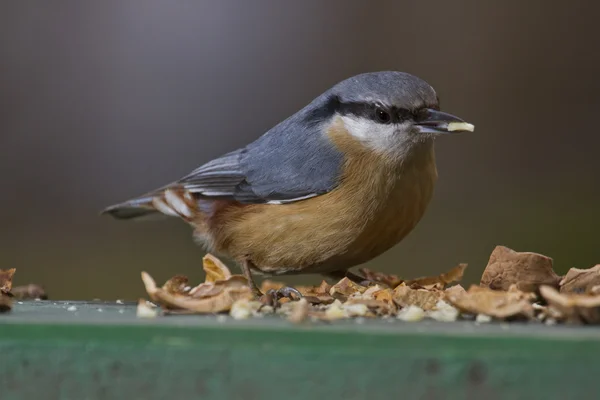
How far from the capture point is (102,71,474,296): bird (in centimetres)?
275

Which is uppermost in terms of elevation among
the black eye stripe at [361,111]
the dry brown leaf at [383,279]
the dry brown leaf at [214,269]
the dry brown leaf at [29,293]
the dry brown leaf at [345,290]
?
the black eye stripe at [361,111]

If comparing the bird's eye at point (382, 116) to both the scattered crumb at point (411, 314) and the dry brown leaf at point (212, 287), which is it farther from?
the scattered crumb at point (411, 314)

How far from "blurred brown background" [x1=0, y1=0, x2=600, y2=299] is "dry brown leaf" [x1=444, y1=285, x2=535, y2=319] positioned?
4080 mm

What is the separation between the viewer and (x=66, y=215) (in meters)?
7.01

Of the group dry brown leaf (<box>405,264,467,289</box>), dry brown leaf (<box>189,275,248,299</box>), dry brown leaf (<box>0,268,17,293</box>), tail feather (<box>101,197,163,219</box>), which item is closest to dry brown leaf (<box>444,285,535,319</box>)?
dry brown leaf (<box>189,275,248,299</box>)

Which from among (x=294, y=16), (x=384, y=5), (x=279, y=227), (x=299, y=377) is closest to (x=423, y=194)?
(x=279, y=227)

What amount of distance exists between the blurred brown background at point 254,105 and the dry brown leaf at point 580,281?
3.81m

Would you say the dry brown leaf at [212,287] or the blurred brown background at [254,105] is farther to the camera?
the blurred brown background at [254,105]

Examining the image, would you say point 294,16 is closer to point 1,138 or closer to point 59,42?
point 59,42

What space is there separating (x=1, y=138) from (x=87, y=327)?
5.72 m

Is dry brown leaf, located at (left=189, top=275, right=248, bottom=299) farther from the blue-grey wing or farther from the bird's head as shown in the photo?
the bird's head

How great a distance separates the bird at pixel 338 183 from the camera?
108 inches

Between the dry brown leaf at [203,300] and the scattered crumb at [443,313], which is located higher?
the dry brown leaf at [203,300]

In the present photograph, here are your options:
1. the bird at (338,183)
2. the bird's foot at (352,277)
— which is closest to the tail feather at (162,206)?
the bird at (338,183)
